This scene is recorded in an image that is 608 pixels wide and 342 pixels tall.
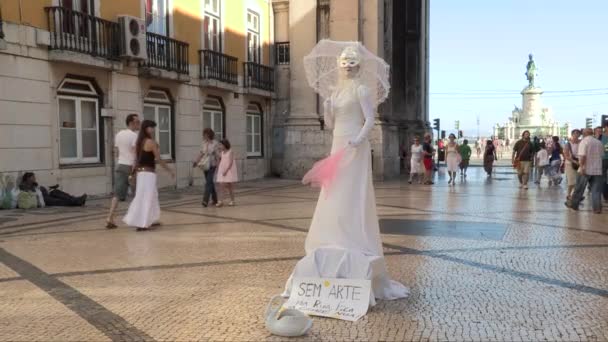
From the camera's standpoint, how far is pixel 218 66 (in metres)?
18.6

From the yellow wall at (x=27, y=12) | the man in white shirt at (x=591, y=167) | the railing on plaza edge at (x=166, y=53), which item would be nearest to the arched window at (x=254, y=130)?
the railing on plaza edge at (x=166, y=53)

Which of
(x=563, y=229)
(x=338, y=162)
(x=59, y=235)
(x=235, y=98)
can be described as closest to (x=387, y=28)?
(x=235, y=98)

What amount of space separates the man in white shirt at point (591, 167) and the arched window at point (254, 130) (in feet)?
40.8

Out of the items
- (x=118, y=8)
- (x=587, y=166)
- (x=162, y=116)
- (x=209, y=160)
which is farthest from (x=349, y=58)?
(x=162, y=116)

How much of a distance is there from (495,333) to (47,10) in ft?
38.0

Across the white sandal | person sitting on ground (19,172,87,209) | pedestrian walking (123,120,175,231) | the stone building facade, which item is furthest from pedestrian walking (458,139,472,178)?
the white sandal

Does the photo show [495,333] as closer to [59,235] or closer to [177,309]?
[177,309]

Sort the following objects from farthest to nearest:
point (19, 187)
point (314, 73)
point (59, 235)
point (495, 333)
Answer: point (19, 187) < point (59, 235) < point (314, 73) < point (495, 333)

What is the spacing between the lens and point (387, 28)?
21406 mm

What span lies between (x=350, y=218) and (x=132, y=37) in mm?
11183

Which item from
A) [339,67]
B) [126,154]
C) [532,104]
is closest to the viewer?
[339,67]

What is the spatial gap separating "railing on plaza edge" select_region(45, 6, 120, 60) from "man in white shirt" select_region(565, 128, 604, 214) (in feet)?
34.6

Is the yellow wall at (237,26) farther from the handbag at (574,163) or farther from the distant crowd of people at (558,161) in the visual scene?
the handbag at (574,163)

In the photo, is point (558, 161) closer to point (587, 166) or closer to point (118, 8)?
point (587, 166)
